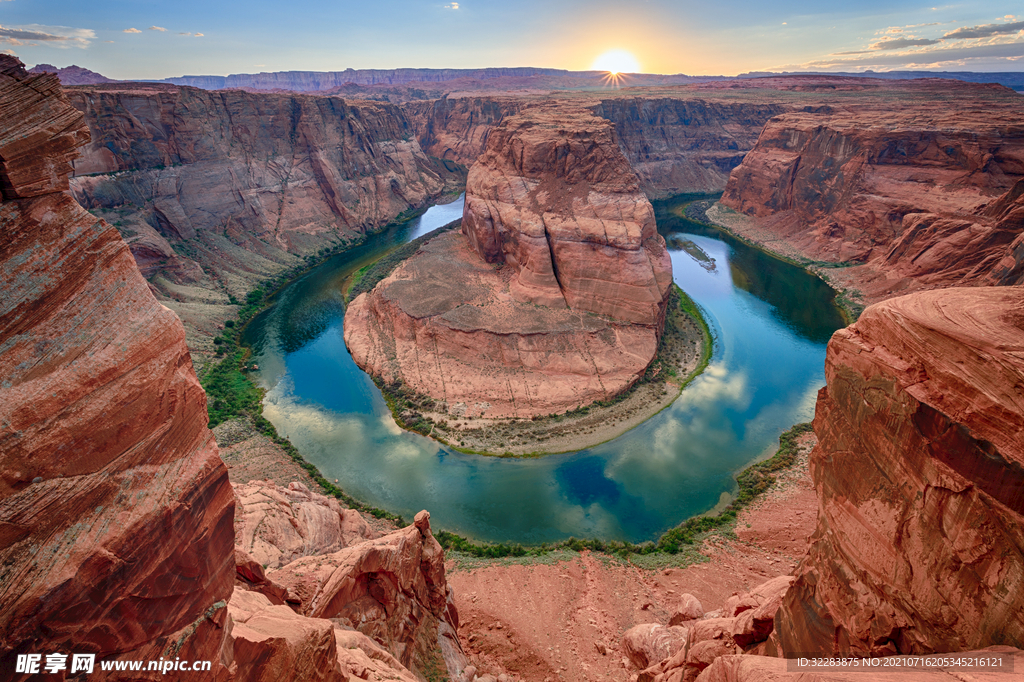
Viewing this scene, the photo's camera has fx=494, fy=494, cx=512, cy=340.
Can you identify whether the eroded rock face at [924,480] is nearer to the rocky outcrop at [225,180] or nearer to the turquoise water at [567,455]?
the turquoise water at [567,455]

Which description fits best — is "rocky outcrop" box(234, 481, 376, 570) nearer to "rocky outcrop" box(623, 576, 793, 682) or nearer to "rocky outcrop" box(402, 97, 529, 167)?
"rocky outcrop" box(623, 576, 793, 682)

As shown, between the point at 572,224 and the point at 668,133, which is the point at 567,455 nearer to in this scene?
the point at 572,224

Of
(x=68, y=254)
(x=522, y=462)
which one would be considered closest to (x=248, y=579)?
(x=68, y=254)

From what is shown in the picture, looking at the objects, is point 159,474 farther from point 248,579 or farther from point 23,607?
point 248,579

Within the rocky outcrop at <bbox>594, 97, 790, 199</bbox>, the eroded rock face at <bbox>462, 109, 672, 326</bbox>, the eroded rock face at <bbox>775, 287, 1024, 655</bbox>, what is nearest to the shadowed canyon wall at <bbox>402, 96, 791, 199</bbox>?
the rocky outcrop at <bbox>594, 97, 790, 199</bbox>

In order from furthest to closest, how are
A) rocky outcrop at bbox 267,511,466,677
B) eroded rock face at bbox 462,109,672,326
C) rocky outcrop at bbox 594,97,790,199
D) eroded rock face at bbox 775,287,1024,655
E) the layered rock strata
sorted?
rocky outcrop at bbox 594,97,790,199, eroded rock face at bbox 462,109,672,326, the layered rock strata, rocky outcrop at bbox 267,511,466,677, eroded rock face at bbox 775,287,1024,655

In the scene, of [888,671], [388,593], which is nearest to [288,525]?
[388,593]
